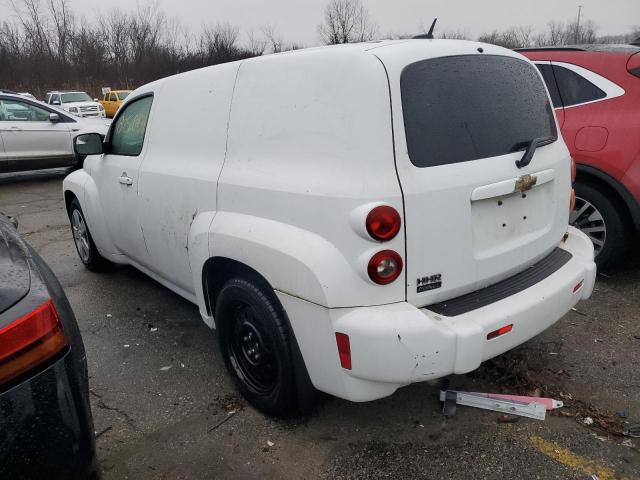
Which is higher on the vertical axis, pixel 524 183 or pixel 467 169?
pixel 467 169

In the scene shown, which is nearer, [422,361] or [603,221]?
[422,361]

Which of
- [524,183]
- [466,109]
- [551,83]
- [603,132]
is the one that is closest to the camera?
[466,109]

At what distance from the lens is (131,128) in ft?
12.7

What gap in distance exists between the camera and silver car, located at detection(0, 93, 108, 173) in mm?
9953

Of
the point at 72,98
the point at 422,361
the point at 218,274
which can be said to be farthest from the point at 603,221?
the point at 72,98

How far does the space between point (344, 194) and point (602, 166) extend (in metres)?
2.91

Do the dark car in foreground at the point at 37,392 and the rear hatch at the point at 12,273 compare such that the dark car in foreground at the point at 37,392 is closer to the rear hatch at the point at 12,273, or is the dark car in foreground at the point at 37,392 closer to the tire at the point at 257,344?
the rear hatch at the point at 12,273

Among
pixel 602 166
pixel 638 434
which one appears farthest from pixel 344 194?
pixel 602 166

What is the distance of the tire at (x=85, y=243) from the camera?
4812 millimetres

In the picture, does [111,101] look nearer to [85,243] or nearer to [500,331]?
[85,243]

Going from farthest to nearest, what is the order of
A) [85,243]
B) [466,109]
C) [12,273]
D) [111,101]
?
[111,101] → [85,243] → [466,109] → [12,273]

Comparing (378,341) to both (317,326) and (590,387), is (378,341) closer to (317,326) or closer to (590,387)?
(317,326)

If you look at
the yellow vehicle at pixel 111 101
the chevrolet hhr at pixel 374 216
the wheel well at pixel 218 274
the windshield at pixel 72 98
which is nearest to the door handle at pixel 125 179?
the chevrolet hhr at pixel 374 216

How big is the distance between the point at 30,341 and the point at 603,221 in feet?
13.7
